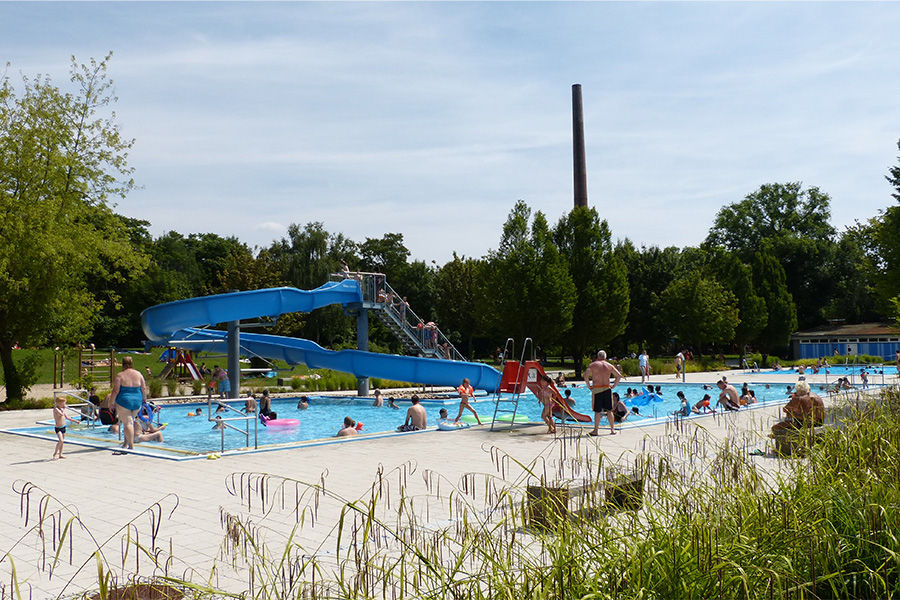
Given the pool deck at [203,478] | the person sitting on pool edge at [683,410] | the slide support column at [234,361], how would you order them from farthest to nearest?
the slide support column at [234,361], the person sitting on pool edge at [683,410], the pool deck at [203,478]

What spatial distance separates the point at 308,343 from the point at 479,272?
15.8 metres

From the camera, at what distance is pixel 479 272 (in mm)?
43062

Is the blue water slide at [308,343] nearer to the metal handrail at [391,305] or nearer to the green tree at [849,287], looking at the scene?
the metal handrail at [391,305]

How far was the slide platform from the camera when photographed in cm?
1431

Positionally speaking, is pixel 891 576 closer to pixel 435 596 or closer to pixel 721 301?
pixel 435 596

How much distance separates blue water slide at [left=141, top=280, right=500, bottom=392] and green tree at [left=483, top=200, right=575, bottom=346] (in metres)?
8.07

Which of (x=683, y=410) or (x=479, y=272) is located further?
(x=479, y=272)

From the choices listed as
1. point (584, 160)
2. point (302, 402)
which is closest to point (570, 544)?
point (302, 402)

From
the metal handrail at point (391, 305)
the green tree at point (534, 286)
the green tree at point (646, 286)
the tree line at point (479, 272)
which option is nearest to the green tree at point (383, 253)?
the tree line at point (479, 272)

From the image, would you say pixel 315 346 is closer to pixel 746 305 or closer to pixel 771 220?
pixel 746 305

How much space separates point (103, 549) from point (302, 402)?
618 inches

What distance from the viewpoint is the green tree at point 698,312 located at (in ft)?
154

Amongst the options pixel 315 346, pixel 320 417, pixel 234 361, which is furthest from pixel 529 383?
pixel 315 346

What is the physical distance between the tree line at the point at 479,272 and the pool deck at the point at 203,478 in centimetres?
902
